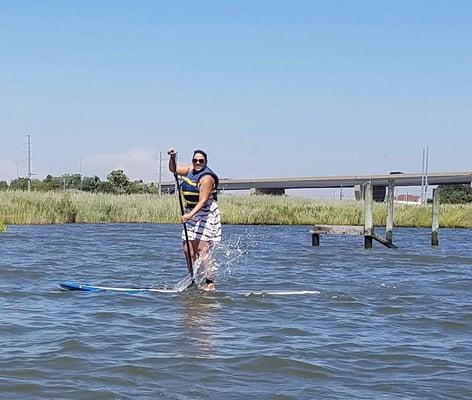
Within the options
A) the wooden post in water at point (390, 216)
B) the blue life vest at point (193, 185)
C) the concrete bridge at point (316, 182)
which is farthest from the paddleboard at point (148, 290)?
the concrete bridge at point (316, 182)

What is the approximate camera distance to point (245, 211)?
38.5 meters

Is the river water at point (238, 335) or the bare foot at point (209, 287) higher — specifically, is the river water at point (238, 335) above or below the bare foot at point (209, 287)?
below

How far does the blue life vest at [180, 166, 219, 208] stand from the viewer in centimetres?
1062

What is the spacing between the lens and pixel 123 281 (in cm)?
1202

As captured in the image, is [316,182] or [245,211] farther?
[316,182]

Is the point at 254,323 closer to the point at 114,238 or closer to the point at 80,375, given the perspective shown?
the point at 80,375

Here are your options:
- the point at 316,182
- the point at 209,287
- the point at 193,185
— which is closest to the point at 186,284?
the point at 209,287

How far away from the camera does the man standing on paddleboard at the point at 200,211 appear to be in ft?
34.8

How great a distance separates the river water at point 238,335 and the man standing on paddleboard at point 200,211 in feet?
1.76

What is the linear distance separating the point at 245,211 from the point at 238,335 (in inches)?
1214

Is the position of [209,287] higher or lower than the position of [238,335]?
higher

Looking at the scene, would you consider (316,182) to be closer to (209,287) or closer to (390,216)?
(390,216)

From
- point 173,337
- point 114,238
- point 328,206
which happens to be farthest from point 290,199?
point 173,337

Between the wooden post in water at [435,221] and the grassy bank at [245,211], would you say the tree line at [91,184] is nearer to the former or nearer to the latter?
the grassy bank at [245,211]
